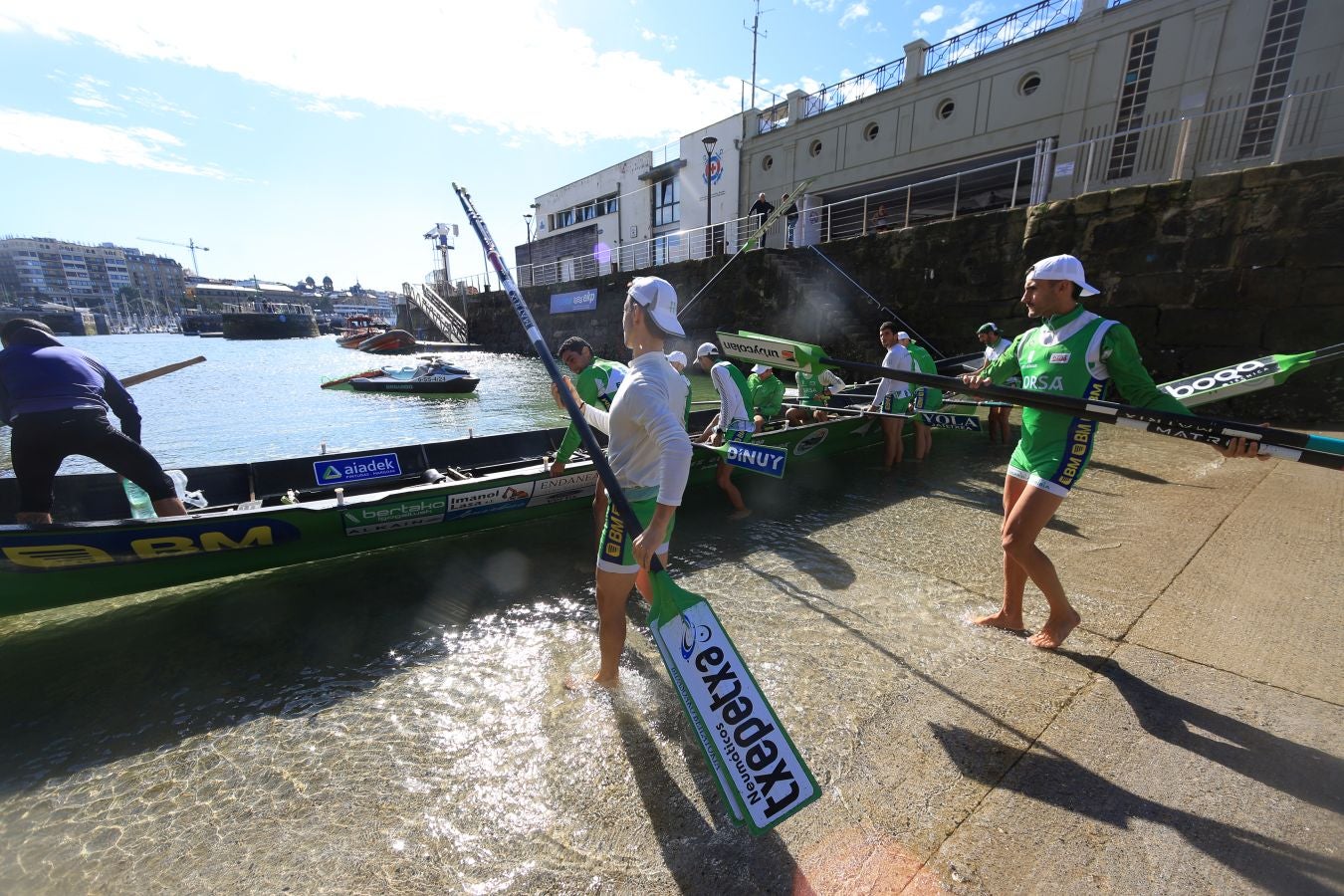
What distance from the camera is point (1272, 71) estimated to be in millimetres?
12867

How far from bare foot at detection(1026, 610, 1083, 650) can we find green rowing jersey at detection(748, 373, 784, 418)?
522cm

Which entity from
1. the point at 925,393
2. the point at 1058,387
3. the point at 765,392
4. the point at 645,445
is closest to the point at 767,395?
the point at 765,392

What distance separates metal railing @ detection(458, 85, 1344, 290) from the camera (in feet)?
38.3

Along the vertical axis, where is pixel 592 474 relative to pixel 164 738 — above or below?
above

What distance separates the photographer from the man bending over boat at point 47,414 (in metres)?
3.88

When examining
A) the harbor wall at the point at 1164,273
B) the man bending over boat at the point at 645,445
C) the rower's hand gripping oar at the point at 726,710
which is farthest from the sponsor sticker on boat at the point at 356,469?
the harbor wall at the point at 1164,273

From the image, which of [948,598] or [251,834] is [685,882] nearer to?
[251,834]

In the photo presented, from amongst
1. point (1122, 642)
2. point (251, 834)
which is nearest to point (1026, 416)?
point (1122, 642)

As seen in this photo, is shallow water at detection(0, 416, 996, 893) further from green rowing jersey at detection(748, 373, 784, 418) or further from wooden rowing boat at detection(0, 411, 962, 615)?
green rowing jersey at detection(748, 373, 784, 418)

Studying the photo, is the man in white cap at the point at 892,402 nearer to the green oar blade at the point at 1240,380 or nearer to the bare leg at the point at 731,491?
the bare leg at the point at 731,491

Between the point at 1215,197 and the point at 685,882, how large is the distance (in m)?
14.9

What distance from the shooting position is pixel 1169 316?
11.4 meters

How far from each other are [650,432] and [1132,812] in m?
2.67

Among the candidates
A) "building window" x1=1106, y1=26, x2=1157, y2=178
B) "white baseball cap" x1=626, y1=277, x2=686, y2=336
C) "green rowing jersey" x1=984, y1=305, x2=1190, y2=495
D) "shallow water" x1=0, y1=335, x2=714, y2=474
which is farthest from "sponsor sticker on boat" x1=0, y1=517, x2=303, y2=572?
"building window" x1=1106, y1=26, x2=1157, y2=178
